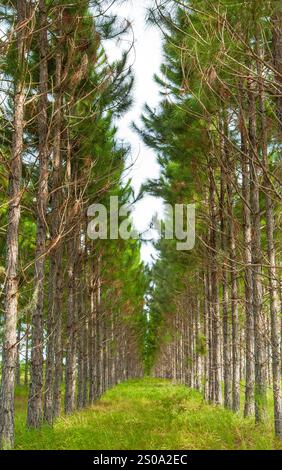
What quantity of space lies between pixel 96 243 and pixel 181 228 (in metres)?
2.67

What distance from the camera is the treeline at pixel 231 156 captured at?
3.56 meters

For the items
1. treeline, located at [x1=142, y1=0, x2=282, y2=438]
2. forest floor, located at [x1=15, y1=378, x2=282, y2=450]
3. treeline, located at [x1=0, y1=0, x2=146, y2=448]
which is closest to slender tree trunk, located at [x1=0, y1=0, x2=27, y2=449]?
treeline, located at [x1=0, y1=0, x2=146, y2=448]

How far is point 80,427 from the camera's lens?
25.7 feet

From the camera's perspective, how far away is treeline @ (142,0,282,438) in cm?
356

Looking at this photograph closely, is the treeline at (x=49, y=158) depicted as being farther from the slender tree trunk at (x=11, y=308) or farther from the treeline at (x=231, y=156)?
the treeline at (x=231, y=156)

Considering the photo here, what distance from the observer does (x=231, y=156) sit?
5.95 meters

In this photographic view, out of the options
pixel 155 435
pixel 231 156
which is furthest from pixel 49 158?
pixel 155 435

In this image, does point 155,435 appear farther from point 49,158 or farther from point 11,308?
point 49,158

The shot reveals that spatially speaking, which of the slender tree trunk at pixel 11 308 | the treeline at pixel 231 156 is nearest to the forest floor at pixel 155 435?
the treeline at pixel 231 156

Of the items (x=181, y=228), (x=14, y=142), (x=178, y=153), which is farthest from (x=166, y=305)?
(x=14, y=142)

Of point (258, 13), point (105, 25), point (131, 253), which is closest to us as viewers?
point (258, 13)

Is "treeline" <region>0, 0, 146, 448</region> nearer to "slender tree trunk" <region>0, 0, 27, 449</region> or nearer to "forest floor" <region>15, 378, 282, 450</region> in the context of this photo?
"slender tree trunk" <region>0, 0, 27, 449</region>

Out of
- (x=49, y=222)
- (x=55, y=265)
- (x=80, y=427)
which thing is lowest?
(x=80, y=427)

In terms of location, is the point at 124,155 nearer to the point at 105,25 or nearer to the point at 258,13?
the point at 105,25
